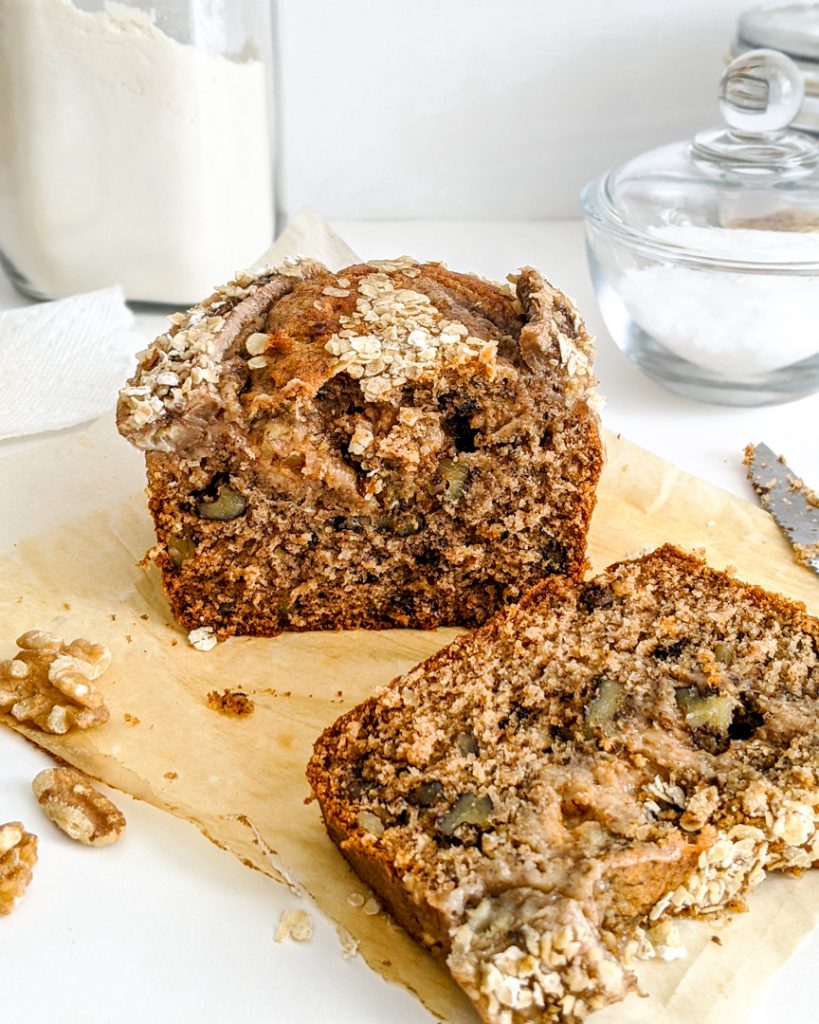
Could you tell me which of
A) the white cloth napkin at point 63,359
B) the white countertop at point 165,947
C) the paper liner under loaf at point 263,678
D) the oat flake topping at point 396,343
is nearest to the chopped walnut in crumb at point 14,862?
the white countertop at point 165,947

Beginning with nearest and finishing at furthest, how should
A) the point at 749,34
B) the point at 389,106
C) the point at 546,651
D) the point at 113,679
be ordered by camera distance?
the point at 546,651 → the point at 113,679 → the point at 749,34 → the point at 389,106

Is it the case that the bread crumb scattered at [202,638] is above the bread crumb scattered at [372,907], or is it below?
below

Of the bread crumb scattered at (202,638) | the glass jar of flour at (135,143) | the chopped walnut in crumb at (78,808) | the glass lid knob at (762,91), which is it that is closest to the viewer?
the chopped walnut in crumb at (78,808)

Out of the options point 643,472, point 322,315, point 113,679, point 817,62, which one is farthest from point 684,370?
point 113,679

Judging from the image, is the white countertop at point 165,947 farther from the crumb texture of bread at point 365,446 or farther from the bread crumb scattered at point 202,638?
the crumb texture of bread at point 365,446

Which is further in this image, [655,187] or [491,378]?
[655,187]

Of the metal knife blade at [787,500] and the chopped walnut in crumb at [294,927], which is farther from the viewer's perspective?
the metal knife blade at [787,500]

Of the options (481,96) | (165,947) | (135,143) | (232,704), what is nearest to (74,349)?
(135,143)

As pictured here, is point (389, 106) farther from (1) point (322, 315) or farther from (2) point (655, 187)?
(1) point (322, 315)
